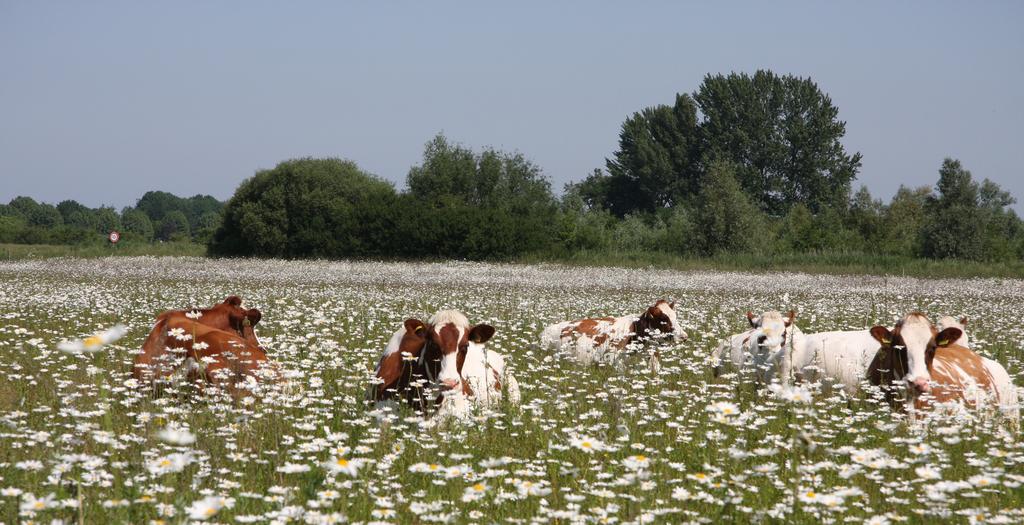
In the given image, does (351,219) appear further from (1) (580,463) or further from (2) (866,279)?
(1) (580,463)

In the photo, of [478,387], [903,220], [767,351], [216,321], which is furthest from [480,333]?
[903,220]

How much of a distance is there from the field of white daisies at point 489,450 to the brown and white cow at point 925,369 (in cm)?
42

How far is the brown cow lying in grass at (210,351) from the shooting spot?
28.5 ft

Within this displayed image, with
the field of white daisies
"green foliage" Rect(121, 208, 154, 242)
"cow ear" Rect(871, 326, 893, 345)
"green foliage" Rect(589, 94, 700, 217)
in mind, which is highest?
"green foliage" Rect(589, 94, 700, 217)

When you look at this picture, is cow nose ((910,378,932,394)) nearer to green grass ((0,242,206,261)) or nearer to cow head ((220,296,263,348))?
cow head ((220,296,263,348))

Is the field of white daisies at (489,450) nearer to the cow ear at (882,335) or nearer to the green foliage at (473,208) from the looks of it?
the cow ear at (882,335)

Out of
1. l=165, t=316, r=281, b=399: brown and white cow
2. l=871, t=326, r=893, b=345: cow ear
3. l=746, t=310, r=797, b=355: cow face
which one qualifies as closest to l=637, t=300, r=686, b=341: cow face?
l=746, t=310, r=797, b=355: cow face

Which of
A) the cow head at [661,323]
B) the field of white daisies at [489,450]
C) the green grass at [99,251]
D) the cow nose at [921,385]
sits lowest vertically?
the field of white daisies at [489,450]

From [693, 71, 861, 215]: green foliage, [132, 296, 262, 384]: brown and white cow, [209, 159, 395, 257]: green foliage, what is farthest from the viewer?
[693, 71, 861, 215]: green foliage

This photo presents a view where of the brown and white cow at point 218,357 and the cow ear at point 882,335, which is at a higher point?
the cow ear at point 882,335

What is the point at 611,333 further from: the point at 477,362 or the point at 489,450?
the point at 489,450

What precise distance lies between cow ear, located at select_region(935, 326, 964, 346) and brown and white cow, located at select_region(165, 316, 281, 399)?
640 cm

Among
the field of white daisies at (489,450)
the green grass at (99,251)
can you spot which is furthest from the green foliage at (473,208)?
the field of white daisies at (489,450)

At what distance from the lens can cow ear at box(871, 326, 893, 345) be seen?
31.1 feet
